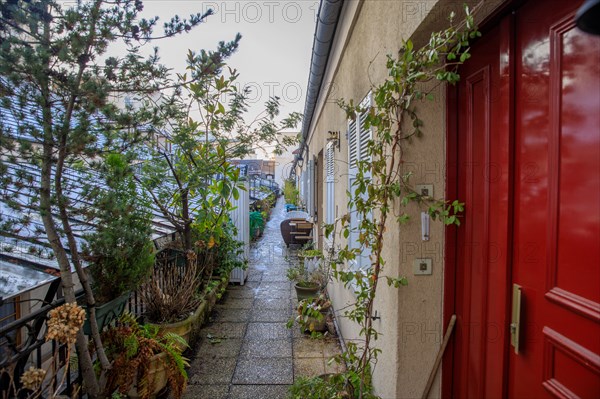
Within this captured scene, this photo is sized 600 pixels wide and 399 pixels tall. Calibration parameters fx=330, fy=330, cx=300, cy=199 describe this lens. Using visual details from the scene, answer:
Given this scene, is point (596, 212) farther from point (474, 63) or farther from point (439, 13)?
point (439, 13)

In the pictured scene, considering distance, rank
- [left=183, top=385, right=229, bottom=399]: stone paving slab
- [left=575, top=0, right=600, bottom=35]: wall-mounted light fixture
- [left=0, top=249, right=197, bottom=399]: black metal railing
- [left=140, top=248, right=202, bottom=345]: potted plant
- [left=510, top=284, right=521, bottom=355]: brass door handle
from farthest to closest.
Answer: [left=140, top=248, right=202, bottom=345]: potted plant < [left=183, top=385, right=229, bottom=399]: stone paving slab < [left=0, top=249, right=197, bottom=399]: black metal railing < [left=510, top=284, right=521, bottom=355]: brass door handle < [left=575, top=0, right=600, bottom=35]: wall-mounted light fixture

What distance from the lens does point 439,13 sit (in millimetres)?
1661

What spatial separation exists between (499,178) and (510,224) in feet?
0.73

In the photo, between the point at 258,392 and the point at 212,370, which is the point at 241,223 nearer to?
the point at 212,370

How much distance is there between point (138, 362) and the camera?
2.50m

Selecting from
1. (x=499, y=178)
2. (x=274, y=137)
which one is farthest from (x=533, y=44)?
(x=274, y=137)

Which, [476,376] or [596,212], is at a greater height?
[596,212]

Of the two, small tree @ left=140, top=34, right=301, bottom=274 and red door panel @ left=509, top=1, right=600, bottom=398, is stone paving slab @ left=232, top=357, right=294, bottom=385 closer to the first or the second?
small tree @ left=140, top=34, right=301, bottom=274

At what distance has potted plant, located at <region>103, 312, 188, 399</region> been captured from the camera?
2.43 m

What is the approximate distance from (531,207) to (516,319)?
0.49 meters

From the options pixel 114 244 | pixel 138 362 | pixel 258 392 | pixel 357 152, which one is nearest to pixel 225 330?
pixel 258 392

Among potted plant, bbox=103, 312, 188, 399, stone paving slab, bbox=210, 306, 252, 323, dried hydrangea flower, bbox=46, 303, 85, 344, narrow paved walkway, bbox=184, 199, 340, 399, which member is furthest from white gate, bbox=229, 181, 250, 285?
dried hydrangea flower, bbox=46, 303, 85, 344

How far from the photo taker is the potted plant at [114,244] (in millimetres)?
2123

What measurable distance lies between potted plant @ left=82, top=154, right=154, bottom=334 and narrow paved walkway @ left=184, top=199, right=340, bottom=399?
121 centimetres
